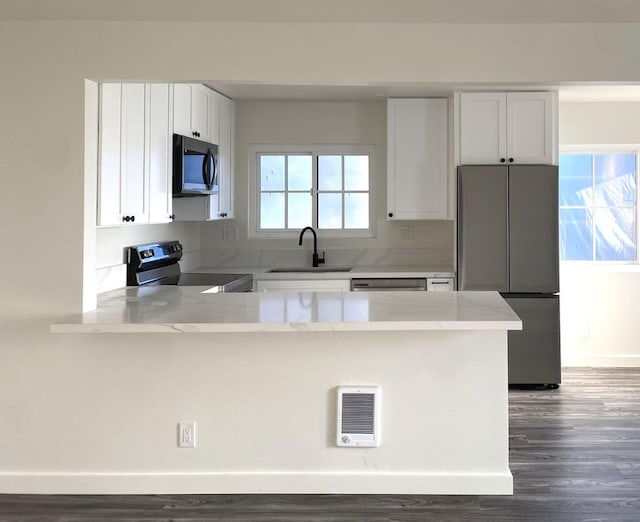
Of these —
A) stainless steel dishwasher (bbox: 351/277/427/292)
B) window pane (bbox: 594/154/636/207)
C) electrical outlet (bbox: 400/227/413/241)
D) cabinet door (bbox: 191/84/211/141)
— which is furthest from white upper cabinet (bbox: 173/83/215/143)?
window pane (bbox: 594/154/636/207)

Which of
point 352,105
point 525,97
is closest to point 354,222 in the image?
point 352,105

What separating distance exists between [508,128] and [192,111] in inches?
89.5

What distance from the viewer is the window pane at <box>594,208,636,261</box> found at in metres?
5.91

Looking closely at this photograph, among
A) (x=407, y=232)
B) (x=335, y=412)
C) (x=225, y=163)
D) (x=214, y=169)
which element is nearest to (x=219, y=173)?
(x=225, y=163)

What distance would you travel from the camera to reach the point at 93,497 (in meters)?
3.13

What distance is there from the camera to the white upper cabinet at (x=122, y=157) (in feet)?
10.9

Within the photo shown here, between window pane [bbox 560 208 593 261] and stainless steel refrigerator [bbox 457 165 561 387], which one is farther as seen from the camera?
window pane [bbox 560 208 593 261]

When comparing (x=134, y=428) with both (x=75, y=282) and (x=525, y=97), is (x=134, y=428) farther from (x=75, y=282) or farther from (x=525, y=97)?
(x=525, y=97)

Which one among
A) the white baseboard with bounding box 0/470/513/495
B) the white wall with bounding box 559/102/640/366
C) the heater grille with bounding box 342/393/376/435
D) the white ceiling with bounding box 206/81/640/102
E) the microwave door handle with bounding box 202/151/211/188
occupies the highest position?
the white ceiling with bounding box 206/81/640/102

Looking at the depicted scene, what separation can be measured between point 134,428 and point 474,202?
9.79 feet

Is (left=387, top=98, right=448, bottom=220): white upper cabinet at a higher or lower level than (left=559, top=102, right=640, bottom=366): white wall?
higher

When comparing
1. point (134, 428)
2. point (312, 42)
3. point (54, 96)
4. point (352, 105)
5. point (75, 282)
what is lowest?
point (134, 428)

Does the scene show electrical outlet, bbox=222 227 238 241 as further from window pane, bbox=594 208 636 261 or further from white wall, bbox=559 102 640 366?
window pane, bbox=594 208 636 261

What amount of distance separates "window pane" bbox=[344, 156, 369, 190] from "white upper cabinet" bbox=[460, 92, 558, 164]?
1.05 meters
